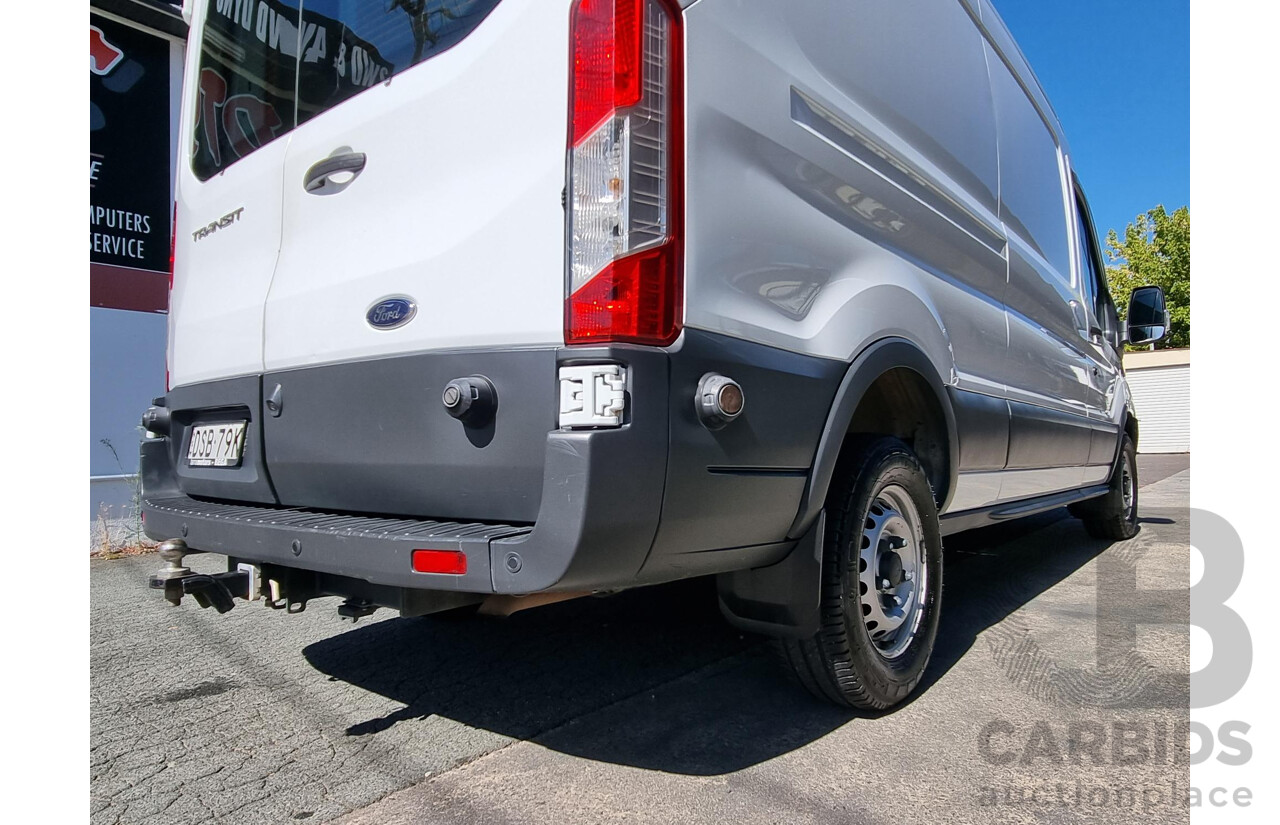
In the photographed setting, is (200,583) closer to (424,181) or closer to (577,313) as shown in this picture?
(424,181)

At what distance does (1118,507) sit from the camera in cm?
578

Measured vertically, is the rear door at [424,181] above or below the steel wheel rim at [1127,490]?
above

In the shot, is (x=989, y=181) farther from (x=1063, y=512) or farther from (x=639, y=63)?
(x=1063, y=512)

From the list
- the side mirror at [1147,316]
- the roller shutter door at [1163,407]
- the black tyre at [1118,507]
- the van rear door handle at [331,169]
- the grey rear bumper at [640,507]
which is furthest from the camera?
the roller shutter door at [1163,407]

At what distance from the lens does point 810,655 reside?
225 cm

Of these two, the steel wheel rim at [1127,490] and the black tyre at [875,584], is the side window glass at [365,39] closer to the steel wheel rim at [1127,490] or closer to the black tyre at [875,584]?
the black tyre at [875,584]

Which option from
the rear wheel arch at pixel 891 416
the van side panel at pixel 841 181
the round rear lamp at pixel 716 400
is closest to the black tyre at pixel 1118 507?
the van side panel at pixel 841 181

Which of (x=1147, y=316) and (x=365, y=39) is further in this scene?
(x=1147, y=316)

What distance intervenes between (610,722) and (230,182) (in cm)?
209

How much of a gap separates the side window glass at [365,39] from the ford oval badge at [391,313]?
1.98 ft

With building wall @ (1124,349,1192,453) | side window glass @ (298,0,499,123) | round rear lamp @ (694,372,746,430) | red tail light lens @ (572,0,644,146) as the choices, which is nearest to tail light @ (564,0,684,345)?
red tail light lens @ (572,0,644,146)

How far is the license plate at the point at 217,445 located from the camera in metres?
2.38

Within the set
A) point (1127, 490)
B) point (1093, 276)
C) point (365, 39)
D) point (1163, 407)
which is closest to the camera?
point (365, 39)

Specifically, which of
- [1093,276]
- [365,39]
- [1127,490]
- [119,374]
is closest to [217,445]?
[365,39]
